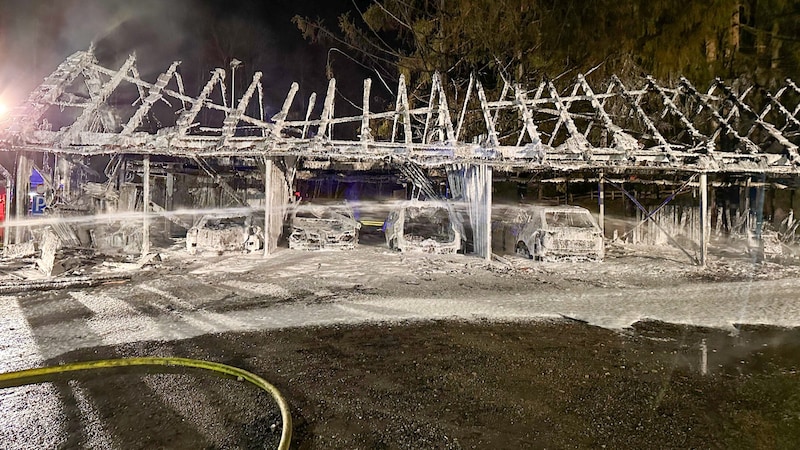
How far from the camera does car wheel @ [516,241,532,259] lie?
12273mm

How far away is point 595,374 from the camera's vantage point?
455 cm

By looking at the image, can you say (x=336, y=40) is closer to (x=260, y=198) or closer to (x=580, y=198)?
(x=260, y=198)

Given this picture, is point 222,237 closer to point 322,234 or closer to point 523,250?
point 322,234

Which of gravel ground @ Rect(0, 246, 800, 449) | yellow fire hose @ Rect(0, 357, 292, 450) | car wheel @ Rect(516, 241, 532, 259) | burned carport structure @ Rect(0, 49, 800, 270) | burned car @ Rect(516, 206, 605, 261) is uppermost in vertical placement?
burned carport structure @ Rect(0, 49, 800, 270)

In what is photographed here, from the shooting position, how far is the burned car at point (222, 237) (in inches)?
477

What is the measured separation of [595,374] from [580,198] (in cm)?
1512

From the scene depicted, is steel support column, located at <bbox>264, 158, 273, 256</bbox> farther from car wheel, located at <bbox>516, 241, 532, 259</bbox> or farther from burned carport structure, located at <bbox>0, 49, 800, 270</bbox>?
car wheel, located at <bbox>516, 241, 532, 259</bbox>

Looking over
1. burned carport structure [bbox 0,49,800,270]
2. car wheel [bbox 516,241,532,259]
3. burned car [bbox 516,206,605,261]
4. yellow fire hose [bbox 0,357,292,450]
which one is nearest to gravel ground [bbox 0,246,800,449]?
yellow fire hose [bbox 0,357,292,450]

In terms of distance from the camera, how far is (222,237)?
12.3m

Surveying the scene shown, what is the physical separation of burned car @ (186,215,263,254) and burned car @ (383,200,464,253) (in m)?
3.94

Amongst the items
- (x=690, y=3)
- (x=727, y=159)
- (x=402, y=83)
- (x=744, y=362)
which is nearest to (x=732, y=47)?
(x=690, y=3)

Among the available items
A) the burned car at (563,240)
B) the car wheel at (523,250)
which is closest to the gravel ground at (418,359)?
the burned car at (563,240)

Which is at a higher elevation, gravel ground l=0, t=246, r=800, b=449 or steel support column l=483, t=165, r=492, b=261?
steel support column l=483, t=165, r=492, b=261

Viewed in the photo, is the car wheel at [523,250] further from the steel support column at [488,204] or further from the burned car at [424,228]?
the burned car at [424,228]
